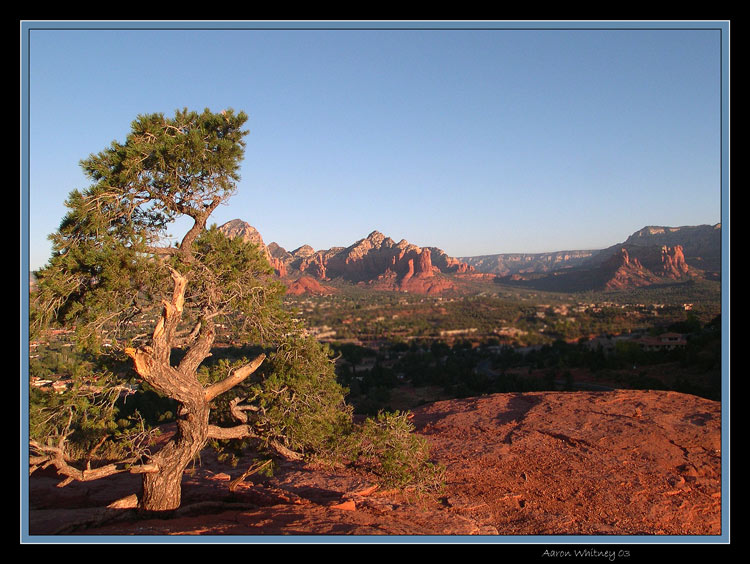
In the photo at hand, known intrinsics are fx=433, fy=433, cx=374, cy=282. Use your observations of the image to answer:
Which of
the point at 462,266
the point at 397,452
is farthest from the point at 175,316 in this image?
the point at 462,266

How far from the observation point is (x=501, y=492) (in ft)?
22.5

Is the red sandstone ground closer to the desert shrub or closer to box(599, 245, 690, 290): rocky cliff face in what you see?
the desert shrub

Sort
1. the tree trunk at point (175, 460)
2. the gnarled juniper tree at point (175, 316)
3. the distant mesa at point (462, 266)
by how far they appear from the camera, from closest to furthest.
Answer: the gnarled juniper tree at point (175, 316) < the tree trunk at point (175, 460) < the distant mesa at point (462, 266)

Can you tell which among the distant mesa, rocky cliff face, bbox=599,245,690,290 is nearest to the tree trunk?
the distant mesa

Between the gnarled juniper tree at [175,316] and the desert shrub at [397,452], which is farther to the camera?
the desert shrub at [397,452]

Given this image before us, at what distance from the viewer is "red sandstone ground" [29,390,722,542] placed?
17.0 feet

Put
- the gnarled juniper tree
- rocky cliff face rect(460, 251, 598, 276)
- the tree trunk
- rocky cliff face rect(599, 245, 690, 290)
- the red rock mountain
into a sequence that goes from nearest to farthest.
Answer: the gnarled juniper tree < the tree trunk < rocky cliff face rect(599, 245, 690, 290) < the red rock mountain < rocky cliff face rect(460, 251, 598, 276)

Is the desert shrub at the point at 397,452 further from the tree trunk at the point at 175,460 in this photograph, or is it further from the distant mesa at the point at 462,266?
the distant mesa at the point at 462,266

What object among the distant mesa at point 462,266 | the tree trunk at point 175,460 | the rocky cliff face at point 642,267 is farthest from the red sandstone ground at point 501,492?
the rocky cliff face at point 642,267

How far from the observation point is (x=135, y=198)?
5773 millimetres

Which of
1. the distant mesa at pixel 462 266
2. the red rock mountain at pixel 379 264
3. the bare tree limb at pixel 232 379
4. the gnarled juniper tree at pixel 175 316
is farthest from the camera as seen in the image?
the red rock mountain at pixel 379 264

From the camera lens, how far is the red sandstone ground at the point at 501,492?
17.0 feet

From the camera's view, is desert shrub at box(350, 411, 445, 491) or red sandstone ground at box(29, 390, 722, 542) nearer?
red sandstone ground at box(29, 390, 722, 542)

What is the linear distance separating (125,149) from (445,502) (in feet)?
21.4
